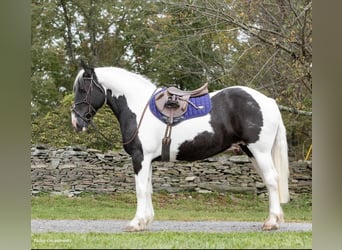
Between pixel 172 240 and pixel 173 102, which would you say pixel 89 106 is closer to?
pixel 173 102

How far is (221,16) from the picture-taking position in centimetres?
539

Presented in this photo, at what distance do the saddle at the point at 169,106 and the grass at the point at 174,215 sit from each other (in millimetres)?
509

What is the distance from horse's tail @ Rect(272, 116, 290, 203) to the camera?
501cm

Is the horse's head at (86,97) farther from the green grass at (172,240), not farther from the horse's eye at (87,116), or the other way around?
the green grass at (172,240)

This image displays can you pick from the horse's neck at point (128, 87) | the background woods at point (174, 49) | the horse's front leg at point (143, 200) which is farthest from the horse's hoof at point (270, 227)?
the horse's neck at point (128, 87)

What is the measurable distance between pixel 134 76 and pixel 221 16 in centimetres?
101


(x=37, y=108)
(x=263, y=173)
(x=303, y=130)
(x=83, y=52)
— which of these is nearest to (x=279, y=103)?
(x=303, y=130)

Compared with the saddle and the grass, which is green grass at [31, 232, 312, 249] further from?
the saddle

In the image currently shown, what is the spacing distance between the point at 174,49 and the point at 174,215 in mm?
1495

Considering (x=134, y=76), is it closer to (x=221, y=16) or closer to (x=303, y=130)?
(x=221, y=16)

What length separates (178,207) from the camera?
522cm

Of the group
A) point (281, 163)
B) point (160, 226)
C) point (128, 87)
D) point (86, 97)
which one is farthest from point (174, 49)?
point (160, 226)

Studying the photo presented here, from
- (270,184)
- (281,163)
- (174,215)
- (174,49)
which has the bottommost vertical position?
(174,215)

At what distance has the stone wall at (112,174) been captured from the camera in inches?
207
